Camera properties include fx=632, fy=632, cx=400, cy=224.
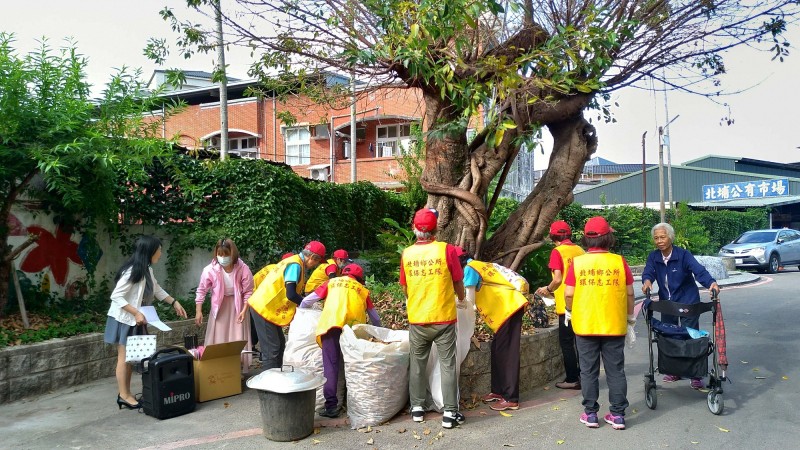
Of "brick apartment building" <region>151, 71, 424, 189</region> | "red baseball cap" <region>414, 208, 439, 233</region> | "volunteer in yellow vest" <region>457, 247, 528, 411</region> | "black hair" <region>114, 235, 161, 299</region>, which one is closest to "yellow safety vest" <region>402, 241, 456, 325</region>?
"red baseball cap" <region>414, 208, 439, 233</region>

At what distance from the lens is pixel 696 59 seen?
10734mm

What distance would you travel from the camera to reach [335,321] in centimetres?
573

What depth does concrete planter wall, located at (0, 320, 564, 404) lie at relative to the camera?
20.6 ft

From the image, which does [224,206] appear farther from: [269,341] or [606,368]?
[606,368]

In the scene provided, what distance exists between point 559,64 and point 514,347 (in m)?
3.68

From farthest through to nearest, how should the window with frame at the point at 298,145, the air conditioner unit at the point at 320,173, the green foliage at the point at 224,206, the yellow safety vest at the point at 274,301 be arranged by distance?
1. the window with frame at the point at 298,145
2. the air conditioner unit at the point at 320,173
3. the green foliage at the point at 224,206
4. the yellow safety vest at the point at 274,301

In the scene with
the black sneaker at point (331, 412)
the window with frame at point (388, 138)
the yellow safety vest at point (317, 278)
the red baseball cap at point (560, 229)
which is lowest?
the black sneaker at point (331, 412)

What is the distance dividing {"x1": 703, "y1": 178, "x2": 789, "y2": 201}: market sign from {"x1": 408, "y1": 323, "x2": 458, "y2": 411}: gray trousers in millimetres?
39634

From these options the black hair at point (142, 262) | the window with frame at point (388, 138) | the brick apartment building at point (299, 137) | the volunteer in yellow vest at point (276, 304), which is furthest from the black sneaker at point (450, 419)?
the window with frame at point (388, 138)

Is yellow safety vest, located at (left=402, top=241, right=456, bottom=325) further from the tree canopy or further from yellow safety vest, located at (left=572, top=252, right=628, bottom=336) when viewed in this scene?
the tree canopy

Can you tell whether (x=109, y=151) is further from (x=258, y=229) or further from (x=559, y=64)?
(x=559, y=64)

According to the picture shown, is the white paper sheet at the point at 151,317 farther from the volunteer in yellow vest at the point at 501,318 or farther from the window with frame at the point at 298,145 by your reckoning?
the window with frame at the point at 298,145

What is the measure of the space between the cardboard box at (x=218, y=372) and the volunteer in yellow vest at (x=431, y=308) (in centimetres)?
207

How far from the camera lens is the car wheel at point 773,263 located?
2258cm
